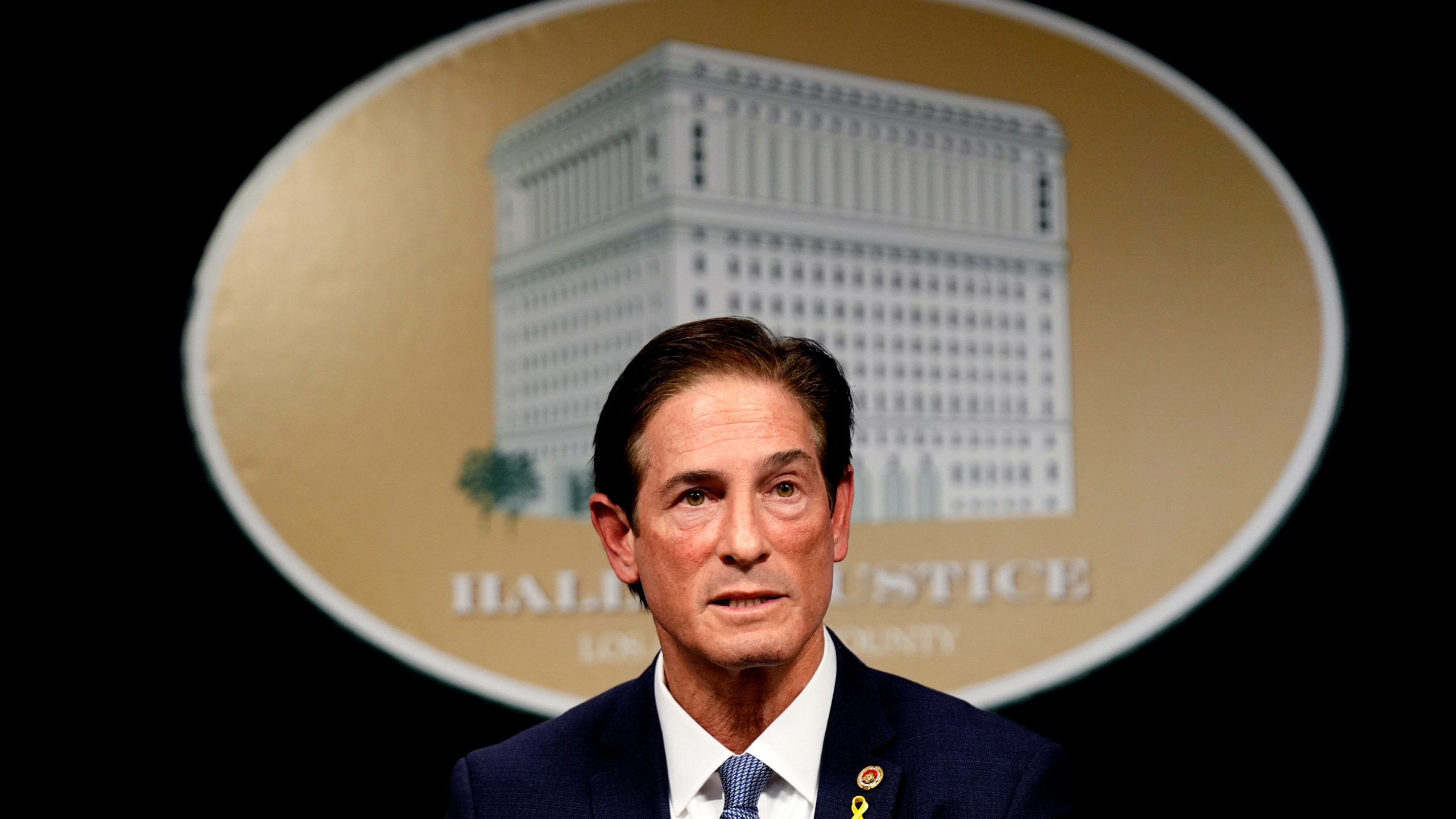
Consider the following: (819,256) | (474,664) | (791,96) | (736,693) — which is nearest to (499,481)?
(474,664)

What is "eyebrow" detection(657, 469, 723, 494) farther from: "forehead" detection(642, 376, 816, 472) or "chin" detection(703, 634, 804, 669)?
"chin" detection(703, 634, 804, 669)

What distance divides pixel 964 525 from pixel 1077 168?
0.86 metres

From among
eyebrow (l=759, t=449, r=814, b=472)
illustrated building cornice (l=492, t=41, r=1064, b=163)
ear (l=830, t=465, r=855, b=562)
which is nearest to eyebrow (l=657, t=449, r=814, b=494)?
eyebrow (l=759, t=449, r=814, b=472)

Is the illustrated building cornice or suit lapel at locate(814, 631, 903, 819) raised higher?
the illustrated building cornice

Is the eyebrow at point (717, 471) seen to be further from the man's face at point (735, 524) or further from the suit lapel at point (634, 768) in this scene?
the suit lapel at point (634, 768)

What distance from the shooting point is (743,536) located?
1192mm

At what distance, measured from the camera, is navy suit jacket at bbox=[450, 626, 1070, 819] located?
4.19ft

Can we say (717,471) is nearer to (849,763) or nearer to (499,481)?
(849,763)

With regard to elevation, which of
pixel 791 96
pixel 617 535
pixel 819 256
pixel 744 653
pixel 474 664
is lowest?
pixel 474 664

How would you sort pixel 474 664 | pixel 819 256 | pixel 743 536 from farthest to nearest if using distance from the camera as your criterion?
1. pixel 819 256
2. pixel 474 664
3. pixel 743 536

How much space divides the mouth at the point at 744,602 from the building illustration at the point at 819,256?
4.90ft

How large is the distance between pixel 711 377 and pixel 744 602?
8.6 inches

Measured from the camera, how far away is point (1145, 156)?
2.99 meters

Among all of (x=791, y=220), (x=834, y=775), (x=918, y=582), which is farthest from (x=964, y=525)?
(x=834, y=775)
